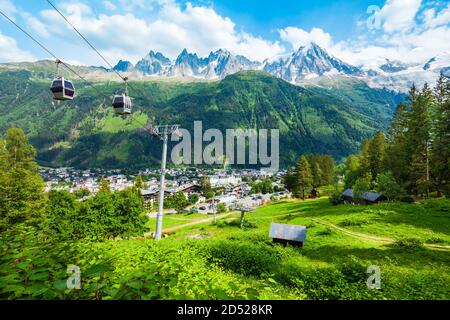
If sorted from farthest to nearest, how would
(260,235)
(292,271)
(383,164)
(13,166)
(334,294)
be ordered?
1. (383,164)
2. (13,166)
3. (260,235)
4. (292,271)
5. (334,294)

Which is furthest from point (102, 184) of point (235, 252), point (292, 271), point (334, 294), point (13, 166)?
point (334, 294)

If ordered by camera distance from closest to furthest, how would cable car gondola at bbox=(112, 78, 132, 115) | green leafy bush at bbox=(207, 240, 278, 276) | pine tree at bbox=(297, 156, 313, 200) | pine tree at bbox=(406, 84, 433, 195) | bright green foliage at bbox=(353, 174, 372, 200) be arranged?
cable car gondola at bbox=(112, 78, 132, 115)
green leafy bush at bbox=(207, 240, 278, 276)
pine tree at bbox=(406, 84, 433, 195)
bright green foliage at bbox=(353, 174, 372, 200)
pine tree at bbox=(297, 156, 313, 200)

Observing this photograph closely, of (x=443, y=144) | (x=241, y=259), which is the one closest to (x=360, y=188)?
(x=443, y=144)

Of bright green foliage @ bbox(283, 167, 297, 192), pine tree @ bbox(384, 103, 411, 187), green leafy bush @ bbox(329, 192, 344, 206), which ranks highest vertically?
pine tree @ bbox(384, 103, 411, 187)

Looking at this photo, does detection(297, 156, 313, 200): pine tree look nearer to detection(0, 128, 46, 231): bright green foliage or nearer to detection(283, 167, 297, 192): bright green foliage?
detection(283, 167, 297, 192): bright green foliage

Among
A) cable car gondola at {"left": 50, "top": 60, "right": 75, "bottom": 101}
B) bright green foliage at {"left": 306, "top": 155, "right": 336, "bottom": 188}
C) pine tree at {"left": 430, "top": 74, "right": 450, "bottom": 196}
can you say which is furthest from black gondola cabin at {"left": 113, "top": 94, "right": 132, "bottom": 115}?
bright green foliage at {"left": 306, "top": 155, "right": 336, "bottom": 188}

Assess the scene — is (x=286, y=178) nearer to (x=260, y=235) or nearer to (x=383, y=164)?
(x=383, y=164)
